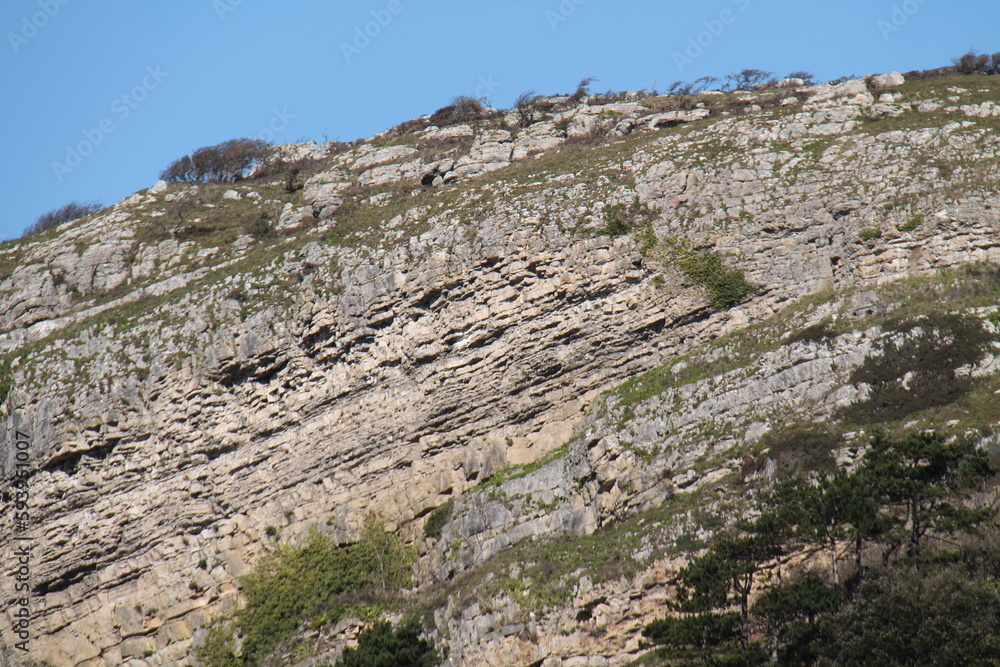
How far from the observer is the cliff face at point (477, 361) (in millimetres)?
27609

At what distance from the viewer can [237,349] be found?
33.0m

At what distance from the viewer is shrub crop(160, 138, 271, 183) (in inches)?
2114

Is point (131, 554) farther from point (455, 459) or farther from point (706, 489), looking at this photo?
point (706, 489)

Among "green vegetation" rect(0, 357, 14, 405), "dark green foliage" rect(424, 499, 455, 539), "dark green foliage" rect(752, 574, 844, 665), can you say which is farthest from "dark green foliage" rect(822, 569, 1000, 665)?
"green vegetation" rect(0, 357, 14, 405)

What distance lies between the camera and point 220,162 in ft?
177

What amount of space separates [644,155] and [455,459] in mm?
16016

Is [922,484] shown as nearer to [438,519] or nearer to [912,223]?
[912,223]

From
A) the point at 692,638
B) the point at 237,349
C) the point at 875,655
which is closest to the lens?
the point at 875,655

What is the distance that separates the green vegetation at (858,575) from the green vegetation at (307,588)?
10480 mm

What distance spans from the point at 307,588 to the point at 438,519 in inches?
196

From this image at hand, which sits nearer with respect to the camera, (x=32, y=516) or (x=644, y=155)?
(x=32, y=516)

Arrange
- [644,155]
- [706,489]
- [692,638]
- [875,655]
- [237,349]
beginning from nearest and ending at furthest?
[875,655]
[692,638]
[706,489]
[237,349]
[644,155]

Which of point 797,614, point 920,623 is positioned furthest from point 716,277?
point 920,623

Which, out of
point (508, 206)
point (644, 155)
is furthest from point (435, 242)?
point (644, 155)
